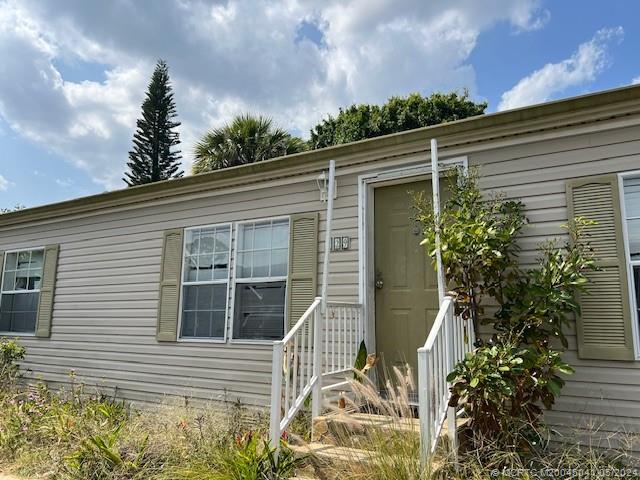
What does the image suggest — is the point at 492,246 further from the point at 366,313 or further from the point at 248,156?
the point at 248,156

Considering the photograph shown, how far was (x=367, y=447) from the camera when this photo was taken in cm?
310

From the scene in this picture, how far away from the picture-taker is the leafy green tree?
16797mm

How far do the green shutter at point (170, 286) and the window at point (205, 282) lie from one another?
9cm

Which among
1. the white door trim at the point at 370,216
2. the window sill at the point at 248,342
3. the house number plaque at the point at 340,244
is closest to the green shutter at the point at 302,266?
the house number plaque at the point at 340,244

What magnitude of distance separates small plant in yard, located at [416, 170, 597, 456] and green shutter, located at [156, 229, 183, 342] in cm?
357

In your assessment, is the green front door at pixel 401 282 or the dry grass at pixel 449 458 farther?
the green front door at pixel 401 282

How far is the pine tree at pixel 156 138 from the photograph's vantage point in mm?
19188

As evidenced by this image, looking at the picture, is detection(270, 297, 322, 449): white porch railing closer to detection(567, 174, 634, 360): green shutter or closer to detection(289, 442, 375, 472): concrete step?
detection(289, 442, 375, 472): concrete step

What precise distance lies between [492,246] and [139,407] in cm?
497

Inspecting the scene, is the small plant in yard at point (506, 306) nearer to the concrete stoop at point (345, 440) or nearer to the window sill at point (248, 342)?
the concrete stoop at point (345, 440)

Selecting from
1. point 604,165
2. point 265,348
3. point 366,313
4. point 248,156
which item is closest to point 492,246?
point 604,165

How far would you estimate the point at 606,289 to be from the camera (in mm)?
3533

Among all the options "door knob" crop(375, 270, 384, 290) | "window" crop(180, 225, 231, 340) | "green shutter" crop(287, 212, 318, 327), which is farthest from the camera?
"window" crop(180, 225, 231, 340)

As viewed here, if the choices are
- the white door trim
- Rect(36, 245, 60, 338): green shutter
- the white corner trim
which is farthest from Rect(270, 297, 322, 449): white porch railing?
Rect(36, 245, 60, 338): green shutter
